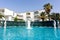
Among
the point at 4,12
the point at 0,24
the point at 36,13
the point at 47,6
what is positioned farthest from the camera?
the point at 36,13

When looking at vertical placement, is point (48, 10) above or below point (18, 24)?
above

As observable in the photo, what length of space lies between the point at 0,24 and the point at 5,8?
55.2ft

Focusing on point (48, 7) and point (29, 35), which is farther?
point (48, 7)

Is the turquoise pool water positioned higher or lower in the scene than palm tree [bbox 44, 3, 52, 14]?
lower

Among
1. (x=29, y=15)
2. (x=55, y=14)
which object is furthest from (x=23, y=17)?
Answer: (x=55, y=14)

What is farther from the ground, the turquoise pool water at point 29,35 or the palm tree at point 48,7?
the palm tree at point 48,7

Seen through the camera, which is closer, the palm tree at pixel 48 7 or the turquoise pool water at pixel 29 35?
the turquoise pool water at pixel 29 35

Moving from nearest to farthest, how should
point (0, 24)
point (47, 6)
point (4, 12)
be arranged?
1. point (0, 24)
2. point (47, 6)
3. point (4, 12)

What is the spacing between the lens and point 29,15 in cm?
5262

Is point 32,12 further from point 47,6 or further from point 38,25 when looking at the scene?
point 38,25

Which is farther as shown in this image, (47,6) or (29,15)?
(29,15)

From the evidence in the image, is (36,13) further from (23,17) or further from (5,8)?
(5,8)

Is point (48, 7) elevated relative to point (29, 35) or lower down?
elevated

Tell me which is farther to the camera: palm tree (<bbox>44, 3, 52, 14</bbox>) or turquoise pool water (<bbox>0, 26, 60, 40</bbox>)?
palm tree (<bbox>44, 3, 52, 14</bbox>)
